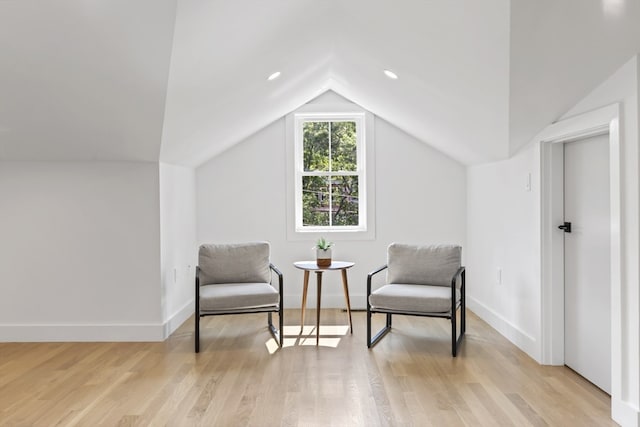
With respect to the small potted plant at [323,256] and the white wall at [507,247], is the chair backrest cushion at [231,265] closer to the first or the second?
the small potted plant at [323,256]

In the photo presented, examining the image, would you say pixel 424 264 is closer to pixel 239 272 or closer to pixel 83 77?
pixel 239 272

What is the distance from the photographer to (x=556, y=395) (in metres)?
3.61

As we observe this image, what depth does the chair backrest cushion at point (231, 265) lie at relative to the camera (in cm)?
543

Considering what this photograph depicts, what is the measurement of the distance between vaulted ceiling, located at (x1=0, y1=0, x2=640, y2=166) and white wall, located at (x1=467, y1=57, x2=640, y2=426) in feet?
0.59

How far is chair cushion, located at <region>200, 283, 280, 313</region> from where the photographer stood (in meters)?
4.80

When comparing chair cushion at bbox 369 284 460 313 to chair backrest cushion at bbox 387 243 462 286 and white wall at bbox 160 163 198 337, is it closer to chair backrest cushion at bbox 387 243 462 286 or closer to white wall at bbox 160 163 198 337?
chair backrest cushion at bbox 387 243 462 286

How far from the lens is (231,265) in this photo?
5.45 m

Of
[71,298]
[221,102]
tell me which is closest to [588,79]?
[221,102]

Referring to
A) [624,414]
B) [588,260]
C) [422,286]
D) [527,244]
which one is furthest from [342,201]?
[624,414]

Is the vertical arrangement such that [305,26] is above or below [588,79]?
above

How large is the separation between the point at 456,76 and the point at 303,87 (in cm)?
207

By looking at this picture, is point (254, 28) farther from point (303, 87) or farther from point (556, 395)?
point (556, 395)

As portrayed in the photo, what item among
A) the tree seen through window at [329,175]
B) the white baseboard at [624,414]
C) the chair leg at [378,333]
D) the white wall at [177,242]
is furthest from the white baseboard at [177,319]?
the white baseboard at [624,414]

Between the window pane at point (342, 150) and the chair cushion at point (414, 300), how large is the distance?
2246mm
